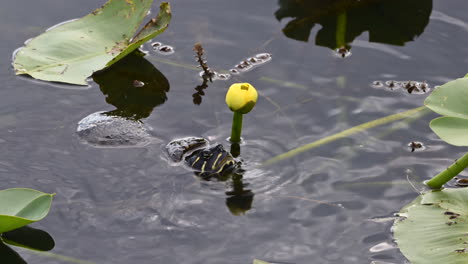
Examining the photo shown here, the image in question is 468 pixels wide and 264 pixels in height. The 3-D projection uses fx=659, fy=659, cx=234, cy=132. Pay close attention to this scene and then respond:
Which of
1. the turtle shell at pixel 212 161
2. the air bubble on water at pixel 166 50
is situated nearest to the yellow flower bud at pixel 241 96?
the turtle shell at pixel 212 161

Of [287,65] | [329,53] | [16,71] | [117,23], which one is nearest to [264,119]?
[287,65]

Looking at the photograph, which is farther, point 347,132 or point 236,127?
point 347,132

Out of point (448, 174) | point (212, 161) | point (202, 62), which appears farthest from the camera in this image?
point (202, 62)

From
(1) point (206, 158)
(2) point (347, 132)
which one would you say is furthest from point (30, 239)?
(2) point (347, 132)

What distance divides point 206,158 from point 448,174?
97 centimetres

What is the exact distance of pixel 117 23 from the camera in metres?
3.43

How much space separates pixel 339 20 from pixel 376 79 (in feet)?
2.06

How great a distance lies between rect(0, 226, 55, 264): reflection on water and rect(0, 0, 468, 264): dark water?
3 cm

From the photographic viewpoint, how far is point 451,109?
235 cm

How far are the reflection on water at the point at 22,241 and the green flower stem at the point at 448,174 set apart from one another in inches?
58.6

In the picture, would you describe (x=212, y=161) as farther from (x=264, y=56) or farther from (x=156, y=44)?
(x=156, y=44)

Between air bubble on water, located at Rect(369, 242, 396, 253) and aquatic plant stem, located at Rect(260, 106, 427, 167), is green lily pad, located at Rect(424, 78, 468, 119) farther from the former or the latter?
aquatic plant stem, located at Rect(260, 106, 427, 167)

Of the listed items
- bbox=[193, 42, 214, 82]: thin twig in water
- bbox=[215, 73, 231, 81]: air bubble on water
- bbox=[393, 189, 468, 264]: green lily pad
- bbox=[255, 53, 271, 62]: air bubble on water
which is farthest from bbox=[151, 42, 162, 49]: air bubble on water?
bbox=[393, 189, 468, 264]: green lily pad

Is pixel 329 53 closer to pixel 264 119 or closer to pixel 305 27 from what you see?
pixel 305 27
